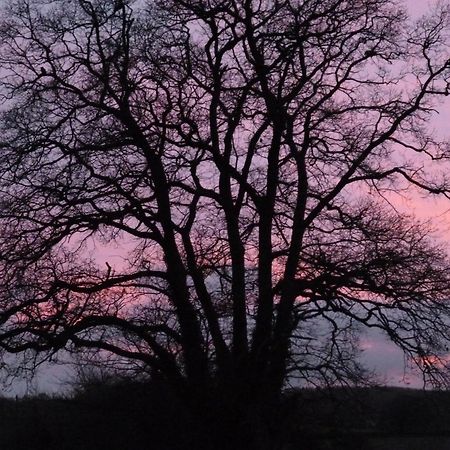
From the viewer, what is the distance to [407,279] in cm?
2059

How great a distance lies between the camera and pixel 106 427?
2469 cm

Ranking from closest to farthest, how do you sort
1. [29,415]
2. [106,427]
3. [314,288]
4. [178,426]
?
[314,288]
[178,426]
[106,427]
[29,415]

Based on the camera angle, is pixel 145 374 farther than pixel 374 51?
Yes

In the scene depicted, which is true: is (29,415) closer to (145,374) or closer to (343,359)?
(145,374)

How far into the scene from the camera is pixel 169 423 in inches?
920

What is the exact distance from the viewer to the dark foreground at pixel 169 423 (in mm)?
21422

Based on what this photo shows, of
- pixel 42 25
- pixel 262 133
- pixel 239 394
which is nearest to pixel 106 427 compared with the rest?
pixel 239 394

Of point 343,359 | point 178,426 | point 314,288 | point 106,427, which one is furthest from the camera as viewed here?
point 106,427

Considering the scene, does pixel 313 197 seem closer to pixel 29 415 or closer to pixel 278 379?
pixel 278 379

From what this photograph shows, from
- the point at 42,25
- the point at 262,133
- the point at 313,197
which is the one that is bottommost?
the point at 313,197

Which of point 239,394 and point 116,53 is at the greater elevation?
point 116,53

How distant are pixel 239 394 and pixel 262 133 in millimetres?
6545

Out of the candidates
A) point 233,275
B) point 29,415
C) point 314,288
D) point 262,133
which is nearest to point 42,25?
point 262,133

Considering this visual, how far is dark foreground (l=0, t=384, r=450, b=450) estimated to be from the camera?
70.3ft
